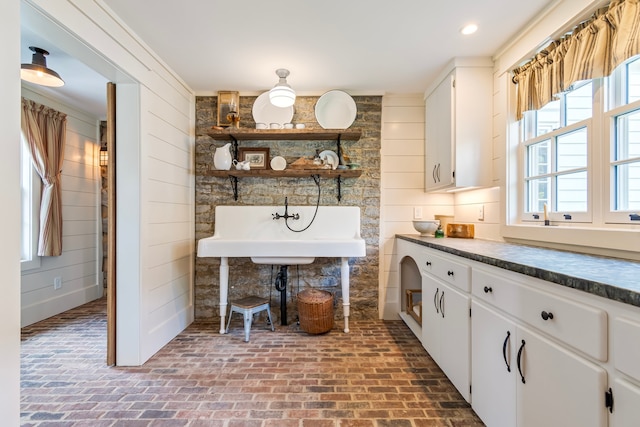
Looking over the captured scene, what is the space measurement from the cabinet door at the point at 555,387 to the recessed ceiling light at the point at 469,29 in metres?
1.84

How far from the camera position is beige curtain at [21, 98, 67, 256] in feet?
9.07

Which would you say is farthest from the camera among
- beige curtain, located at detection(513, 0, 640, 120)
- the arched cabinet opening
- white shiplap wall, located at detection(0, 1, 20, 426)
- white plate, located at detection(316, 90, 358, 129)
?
white plate, located at detection(316, 90, 358, 129)

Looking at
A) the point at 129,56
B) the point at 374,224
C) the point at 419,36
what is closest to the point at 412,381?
the point at 374,224

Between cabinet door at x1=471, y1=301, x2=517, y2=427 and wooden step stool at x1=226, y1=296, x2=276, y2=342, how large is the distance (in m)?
A: 1.69

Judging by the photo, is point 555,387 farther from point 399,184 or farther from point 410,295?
point 399,184

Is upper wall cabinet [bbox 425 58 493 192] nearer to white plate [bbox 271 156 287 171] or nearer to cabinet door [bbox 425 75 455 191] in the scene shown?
cabinet door [bbox 425 75 455 191]

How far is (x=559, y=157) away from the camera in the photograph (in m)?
1.72

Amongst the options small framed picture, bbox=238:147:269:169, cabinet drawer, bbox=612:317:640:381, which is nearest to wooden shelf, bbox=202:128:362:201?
small framed picture, bbox=238:147:269:169

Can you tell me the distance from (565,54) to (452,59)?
0.82m

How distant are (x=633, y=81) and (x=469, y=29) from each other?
943mm

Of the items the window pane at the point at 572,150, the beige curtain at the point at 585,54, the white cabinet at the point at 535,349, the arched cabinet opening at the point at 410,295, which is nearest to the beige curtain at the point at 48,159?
the arched cabinet opening at the point at 410,295

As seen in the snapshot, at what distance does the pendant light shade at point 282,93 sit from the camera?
7.23 feet

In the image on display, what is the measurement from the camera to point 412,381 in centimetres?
182

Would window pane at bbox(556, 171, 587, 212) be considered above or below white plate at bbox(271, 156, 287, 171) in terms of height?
below
